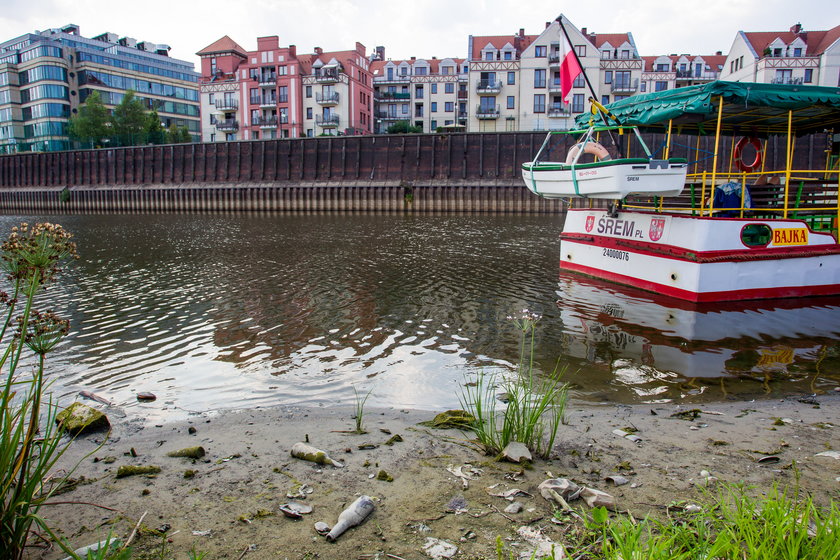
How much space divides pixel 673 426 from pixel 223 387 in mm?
5228

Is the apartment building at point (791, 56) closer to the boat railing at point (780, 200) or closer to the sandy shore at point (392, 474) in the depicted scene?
the boat railing at point (780, 200)

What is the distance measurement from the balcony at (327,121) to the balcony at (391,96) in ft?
44.7

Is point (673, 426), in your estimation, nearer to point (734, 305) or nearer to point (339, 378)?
point (339, 378)

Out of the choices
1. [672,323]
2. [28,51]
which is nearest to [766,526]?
[672,323]

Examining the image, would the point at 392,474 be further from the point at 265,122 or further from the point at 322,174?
the point at 265,122

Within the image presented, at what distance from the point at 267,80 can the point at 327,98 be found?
34.8ft

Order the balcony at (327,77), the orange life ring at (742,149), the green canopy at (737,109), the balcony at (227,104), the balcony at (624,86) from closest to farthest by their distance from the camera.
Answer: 1. the green canopy at (737,109)
2. the orange life ring at (742,149)
3. the balcony at (624,86)
4. the balcony at (327,77)
5. the balcony at (227,104)

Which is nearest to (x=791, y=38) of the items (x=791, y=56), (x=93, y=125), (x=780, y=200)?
(x=791, y=56)

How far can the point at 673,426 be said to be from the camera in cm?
548

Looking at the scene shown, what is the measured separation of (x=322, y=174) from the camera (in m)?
51.8

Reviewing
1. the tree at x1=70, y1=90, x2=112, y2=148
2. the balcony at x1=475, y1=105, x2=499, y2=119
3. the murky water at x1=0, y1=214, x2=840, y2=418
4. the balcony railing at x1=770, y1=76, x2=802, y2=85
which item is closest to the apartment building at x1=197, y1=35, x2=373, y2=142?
the tree at x1=70, y1=90, x2=112, y2=148

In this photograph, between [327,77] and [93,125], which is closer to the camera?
[327,77]

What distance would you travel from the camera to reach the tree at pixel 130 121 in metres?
80.5

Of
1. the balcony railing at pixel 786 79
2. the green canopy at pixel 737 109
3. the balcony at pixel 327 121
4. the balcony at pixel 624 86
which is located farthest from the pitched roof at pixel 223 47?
the green canopy at pixel 737 109
